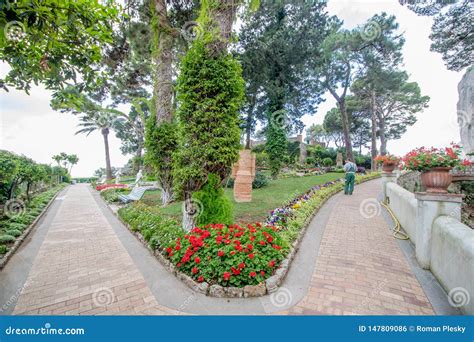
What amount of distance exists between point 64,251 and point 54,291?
6.09 feet

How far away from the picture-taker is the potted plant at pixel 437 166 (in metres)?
3.48

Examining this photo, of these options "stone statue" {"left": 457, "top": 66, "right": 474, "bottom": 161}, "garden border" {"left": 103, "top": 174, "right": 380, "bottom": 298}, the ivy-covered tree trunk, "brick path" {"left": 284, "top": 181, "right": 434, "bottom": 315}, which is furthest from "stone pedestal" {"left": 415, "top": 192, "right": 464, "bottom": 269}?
"stone statue" {"left": 457, "top": 66, "right": 474, "bottom": 161}

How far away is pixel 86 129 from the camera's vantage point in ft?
91.0

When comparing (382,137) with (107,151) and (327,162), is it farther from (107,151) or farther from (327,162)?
(107,151)

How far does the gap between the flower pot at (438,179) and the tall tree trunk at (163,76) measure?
23.5 feet

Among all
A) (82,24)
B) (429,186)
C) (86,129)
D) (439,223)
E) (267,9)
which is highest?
(267,9)
